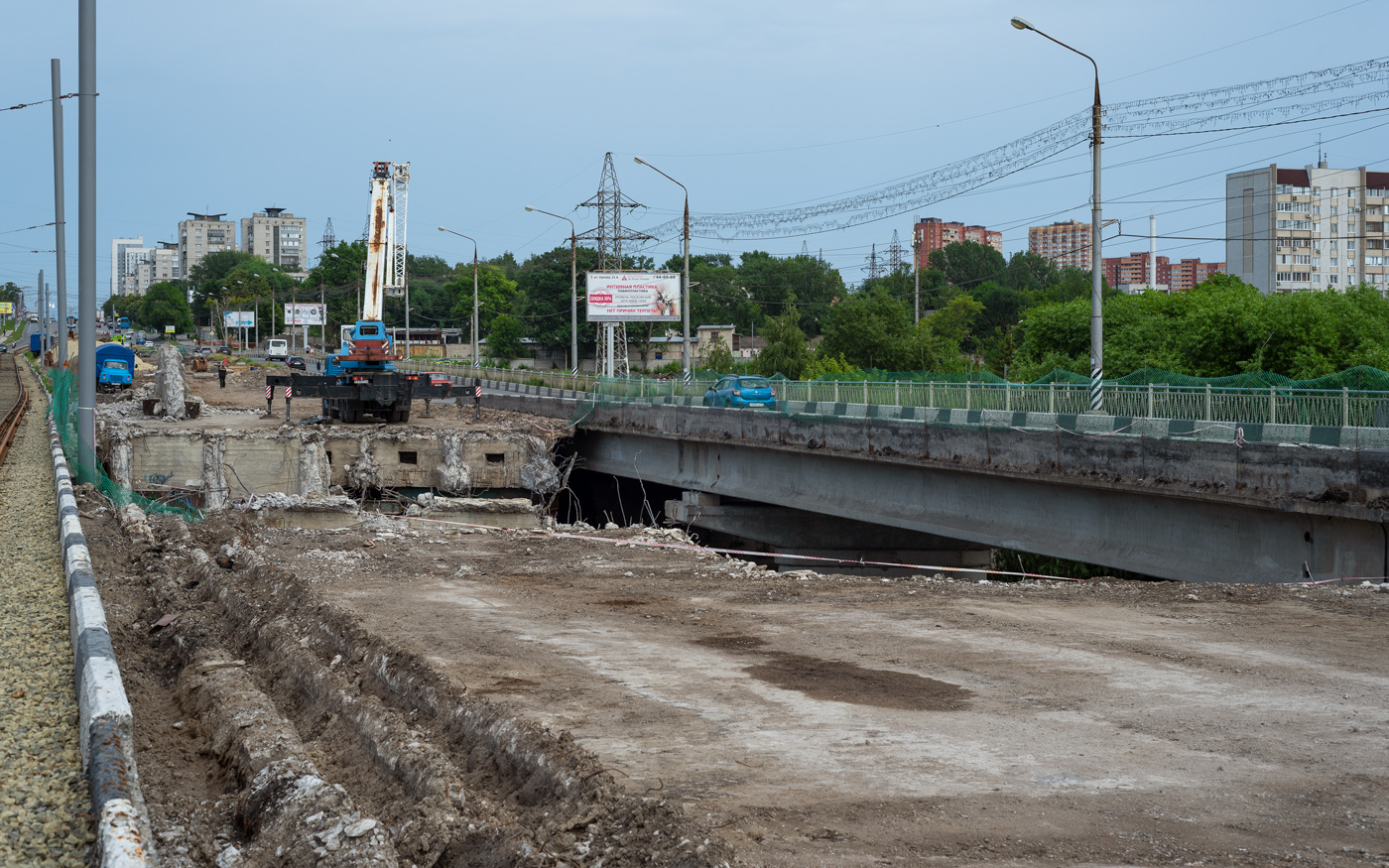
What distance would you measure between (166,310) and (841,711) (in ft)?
640

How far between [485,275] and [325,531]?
119 metres

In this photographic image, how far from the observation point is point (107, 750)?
5652 mm

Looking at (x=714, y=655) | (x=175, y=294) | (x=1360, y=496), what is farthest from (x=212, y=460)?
(x=175, y=294)

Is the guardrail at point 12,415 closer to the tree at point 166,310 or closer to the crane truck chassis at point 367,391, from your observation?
the crane truck chassis at point 367,391

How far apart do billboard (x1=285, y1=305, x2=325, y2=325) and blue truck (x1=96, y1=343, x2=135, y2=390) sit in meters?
59.8

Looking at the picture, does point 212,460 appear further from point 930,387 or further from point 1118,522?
point 1118,522

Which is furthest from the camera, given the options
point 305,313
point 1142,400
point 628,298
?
point 305,313

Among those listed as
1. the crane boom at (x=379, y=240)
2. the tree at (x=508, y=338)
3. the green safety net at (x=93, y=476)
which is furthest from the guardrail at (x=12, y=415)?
the tree at (x=508, y=338)

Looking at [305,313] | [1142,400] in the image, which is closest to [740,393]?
[1142,400]

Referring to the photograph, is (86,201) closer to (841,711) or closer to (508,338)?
(841,711)

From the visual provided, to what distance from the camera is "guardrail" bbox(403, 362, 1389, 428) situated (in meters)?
14.2

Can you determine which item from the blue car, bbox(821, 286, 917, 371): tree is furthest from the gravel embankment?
bbox(821, 286, 917, 371): tree

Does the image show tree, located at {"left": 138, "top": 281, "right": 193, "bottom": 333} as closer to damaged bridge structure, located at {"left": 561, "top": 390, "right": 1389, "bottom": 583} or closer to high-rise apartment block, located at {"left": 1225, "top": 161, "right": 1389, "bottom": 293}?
high-rise apartment block, located at {"left": 1225, "top": 161, "right": 1389, "bottom": 293}

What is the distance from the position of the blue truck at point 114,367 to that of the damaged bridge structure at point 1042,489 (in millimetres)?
37959
